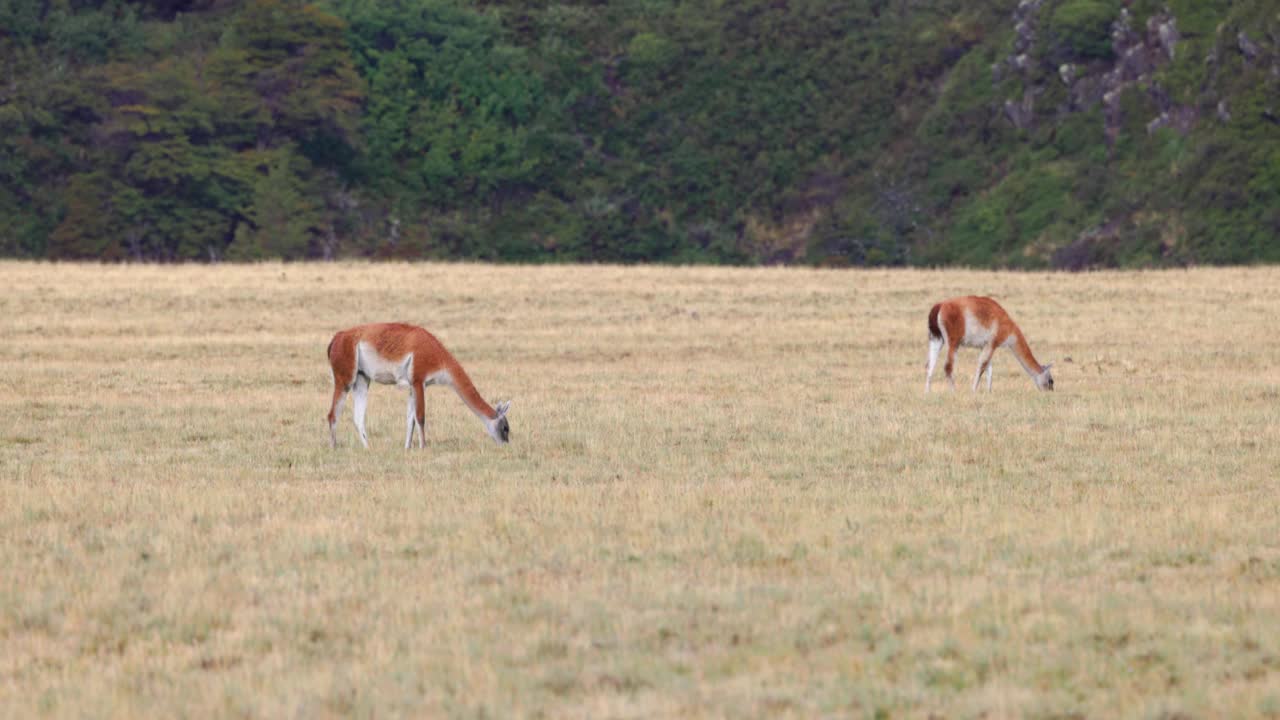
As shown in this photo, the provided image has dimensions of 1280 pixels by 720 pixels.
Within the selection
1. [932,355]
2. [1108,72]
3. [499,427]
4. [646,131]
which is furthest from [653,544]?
[646,131]

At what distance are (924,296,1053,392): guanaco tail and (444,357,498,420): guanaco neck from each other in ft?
23.3

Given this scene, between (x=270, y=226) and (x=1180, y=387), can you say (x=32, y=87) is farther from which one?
(x=1180, y=387)

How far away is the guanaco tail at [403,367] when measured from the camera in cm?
1811

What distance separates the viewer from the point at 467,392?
1842 centimetres

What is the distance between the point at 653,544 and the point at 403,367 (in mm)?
5781

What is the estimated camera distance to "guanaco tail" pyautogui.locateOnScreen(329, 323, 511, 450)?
18.1 metres

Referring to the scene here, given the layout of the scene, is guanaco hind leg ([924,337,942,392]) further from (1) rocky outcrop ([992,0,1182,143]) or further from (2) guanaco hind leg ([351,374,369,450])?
(1) rocky outcrop ([992,0,1182,143])

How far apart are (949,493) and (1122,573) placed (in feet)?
10.9

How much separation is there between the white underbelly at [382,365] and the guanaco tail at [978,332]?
7881 millimetres

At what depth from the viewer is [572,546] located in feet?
42.5

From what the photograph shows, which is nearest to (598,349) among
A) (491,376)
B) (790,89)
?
(491,376)

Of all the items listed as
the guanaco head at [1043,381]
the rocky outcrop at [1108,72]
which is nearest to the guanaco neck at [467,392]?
the guanaco head at [1043,381]

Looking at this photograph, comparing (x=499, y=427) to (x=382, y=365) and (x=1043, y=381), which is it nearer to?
(x=382, y=365)

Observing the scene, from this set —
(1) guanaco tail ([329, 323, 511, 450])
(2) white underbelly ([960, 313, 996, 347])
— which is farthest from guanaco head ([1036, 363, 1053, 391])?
(1) guanaco tail ([329, 323, 511, 450])
